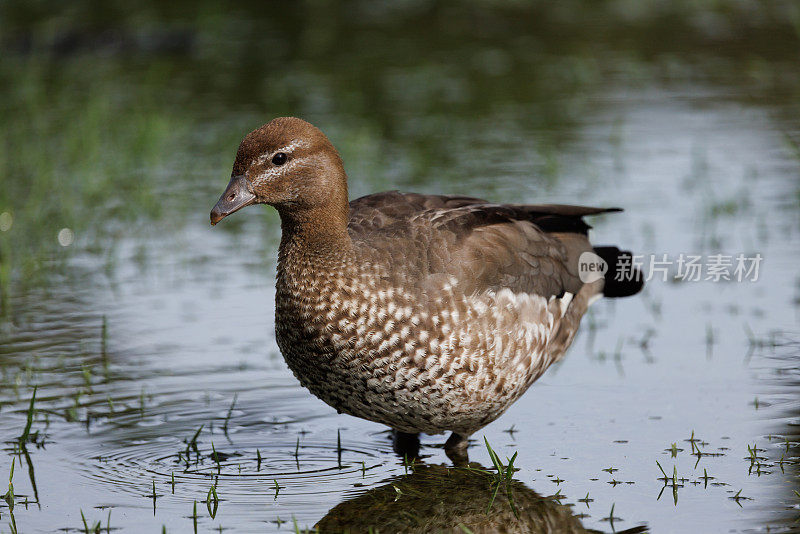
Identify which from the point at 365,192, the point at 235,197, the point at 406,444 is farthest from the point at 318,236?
the point at 365,192

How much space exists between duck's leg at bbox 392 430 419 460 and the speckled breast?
1.36 ft

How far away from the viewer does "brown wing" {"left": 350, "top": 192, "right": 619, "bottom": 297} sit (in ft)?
20.7

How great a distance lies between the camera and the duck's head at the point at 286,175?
6.18 metres

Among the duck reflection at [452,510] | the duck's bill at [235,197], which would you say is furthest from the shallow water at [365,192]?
the duck's bill at [235,197]

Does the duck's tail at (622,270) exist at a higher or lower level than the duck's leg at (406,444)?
higher

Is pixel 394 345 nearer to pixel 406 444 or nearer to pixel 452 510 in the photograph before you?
pixel 452 510

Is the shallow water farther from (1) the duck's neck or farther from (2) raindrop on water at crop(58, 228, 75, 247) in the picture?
(1) the duck's neck

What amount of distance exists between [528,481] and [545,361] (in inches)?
32.4

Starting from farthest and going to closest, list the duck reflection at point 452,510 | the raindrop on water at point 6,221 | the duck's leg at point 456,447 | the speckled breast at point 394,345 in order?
the raindrop on water at point 6,221 → the duck's leg at point 456,447 → the speckled breast at point 394,345 → the duck reflection at point 452,510

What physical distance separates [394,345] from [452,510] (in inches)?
31.9

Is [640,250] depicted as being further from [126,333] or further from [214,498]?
[214,498]

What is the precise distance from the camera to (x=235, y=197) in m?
6.20

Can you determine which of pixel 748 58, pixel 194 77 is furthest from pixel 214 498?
pixel 748 58

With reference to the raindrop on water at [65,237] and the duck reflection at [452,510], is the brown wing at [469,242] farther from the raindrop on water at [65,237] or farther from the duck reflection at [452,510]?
the raindrop on water at [65,237]
